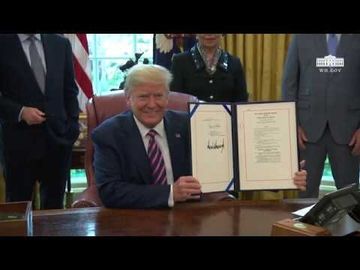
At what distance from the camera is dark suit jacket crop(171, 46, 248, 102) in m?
3.12

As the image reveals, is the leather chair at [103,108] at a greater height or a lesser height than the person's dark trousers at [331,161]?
greater

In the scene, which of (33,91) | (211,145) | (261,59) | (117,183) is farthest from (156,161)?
(261,59)

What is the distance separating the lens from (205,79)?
123 inches

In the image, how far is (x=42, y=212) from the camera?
1920 millimetres

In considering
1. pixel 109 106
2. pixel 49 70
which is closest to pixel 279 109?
pixel 109 106

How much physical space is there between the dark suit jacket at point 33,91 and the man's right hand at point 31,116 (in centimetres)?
4

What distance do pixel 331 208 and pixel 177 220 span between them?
54 centimetres

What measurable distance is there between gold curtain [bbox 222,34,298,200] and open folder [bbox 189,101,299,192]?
6.99ft

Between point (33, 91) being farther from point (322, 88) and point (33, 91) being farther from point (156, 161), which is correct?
point (322, 88)

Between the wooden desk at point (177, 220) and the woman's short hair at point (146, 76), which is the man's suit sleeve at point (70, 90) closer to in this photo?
the woman's short hair at point (146, 76)

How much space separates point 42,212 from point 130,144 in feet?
1.56

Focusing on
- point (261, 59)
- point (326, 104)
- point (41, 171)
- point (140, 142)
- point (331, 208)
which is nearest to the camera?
point (331, 208)

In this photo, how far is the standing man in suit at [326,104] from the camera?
2943 millimetres
